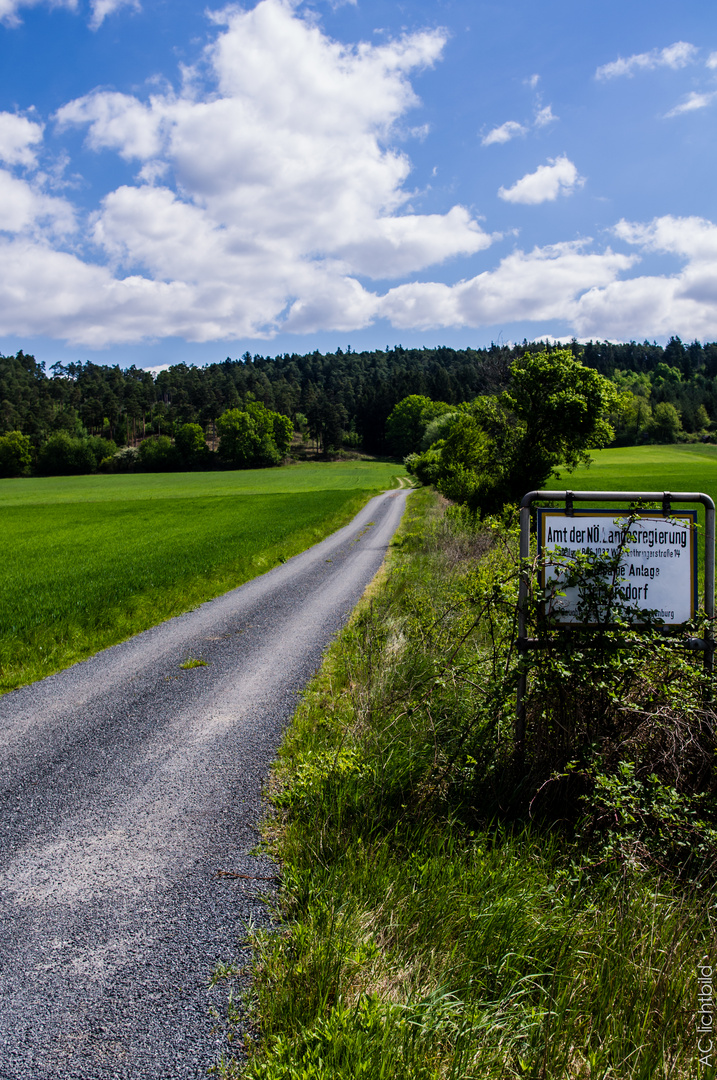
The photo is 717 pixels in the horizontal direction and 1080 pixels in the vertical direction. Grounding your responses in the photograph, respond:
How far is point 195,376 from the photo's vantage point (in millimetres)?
159875

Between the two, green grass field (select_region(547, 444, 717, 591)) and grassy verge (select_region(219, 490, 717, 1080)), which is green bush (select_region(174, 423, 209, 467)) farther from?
grassy verge (select_region(219, 490, 717, 1080))

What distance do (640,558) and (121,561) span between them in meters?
19.0

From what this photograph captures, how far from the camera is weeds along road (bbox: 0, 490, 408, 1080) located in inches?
116

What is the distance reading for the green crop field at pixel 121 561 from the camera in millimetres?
10859

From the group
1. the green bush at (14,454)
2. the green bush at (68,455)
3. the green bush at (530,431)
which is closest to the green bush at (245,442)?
the green bush at (68,455)

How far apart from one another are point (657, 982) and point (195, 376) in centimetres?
17172

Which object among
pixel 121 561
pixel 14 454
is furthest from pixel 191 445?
pixel 121 561

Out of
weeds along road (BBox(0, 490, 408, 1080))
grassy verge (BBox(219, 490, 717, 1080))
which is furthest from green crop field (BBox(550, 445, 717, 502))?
grassy verge (BBox(219, 490, 717, 1080))

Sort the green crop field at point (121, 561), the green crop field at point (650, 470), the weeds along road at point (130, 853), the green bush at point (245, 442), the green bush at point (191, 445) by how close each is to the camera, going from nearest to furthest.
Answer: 1. the weeds along road at point (130, 853)
2. the green crop field at point (121, 561)
3. the green crop field at point (650, 470)
4. the green bush at point (191, 445)
5. the green bush at point (245, 442)

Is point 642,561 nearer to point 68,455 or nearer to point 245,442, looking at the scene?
point 245,442

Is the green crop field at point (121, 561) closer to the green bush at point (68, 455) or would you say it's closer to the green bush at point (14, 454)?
the green bush at point (68, 455)

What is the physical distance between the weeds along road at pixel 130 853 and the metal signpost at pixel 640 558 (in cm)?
271

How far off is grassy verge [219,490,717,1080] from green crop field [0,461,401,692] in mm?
6922

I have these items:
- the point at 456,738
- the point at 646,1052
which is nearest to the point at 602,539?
the point at 456,738
